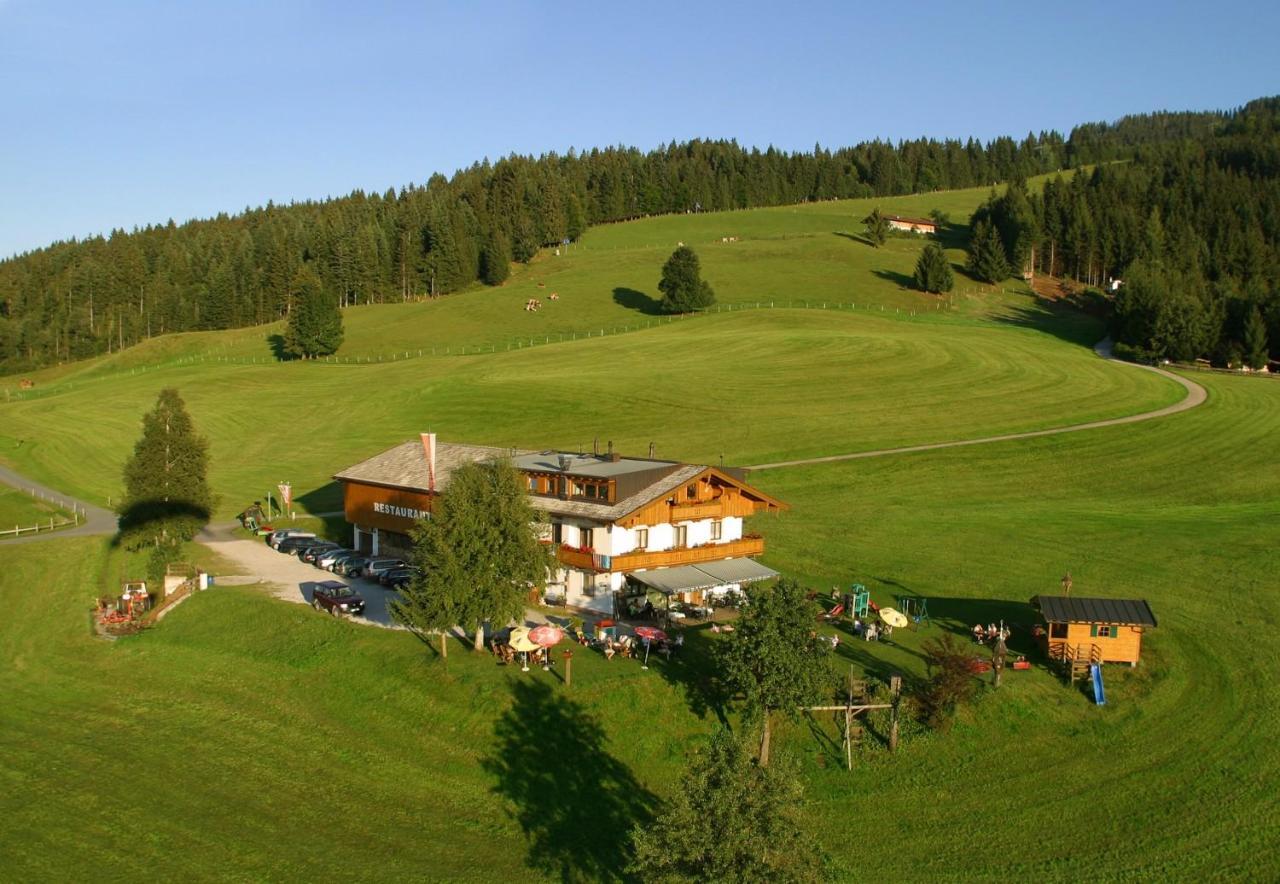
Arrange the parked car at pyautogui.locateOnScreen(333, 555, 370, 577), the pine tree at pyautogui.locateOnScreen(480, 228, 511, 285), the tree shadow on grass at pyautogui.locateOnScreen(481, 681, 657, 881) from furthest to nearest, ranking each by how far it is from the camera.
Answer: the pine tree at pyautogui.locateOnScreen(480, 228, 511, 285) → the parked car at pyautogui.locateOnScreen(333, 555, 370, 577) → the tree shadow on grass at pyautogui.locateOnScreen(481, 681, 657, 881)

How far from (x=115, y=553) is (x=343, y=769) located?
113 ft

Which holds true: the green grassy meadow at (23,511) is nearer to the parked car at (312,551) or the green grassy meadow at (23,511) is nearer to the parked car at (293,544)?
the parked car at (293,544)

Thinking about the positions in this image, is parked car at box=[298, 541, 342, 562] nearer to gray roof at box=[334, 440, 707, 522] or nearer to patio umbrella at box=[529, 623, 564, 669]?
gray roof at box=[334, 440, 707, 522]

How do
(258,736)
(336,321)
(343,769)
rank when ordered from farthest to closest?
1. (336,321)
2. (258,736)
3. (343,769)

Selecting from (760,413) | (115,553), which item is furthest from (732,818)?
(760,413)

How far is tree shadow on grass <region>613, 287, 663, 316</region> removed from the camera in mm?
141500

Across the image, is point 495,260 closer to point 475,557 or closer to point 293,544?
point 293,544

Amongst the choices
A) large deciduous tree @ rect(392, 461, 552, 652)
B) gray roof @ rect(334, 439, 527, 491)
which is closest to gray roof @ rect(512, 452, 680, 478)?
gray roof @ rect(334, 439, 527, 491)

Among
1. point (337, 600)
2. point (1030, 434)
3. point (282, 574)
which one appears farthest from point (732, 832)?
point (1030, 434)

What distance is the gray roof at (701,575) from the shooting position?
4419 centimetres

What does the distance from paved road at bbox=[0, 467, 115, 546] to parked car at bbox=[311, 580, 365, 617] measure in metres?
26.9

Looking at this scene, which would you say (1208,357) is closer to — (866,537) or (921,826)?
(866,537)

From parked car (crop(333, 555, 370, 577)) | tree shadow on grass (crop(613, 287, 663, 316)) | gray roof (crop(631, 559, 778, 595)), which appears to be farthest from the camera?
tree shadow on grass (crop(613, 287, 663, 316))

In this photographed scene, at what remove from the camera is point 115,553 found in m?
60.3
